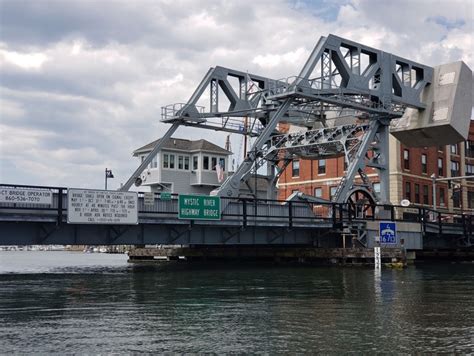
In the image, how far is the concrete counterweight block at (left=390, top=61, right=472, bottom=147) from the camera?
177ft

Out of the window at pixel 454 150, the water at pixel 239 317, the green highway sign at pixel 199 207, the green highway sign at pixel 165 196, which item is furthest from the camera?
the window at pixel 454 150

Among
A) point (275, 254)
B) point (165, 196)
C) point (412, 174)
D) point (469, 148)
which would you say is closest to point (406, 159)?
point (412, 174)

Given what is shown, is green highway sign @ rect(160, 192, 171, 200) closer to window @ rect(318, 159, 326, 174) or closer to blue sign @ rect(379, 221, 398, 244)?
blue sign @ rect(379, 221, 398, 244)

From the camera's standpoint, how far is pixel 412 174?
243ft

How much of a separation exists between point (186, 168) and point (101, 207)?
40.7 meters

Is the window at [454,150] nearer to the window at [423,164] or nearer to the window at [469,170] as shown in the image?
the window at [469,170]

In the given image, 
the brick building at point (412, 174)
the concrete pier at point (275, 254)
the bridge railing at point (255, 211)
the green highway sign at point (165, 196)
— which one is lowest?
the concrete pier at point (275, 254)

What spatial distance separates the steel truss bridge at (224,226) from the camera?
34.2 meters

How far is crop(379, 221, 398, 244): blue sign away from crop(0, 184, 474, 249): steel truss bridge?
206cm

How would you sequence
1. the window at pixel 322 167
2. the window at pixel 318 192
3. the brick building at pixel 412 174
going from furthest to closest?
the window at pixel 322 167 < the window at pixel 318 192 < the brick building at pixel 412 174

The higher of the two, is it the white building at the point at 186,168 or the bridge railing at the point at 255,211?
the white building at the point at 186,168

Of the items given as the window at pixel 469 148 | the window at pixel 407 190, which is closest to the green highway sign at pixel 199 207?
the window at pixel 407 190

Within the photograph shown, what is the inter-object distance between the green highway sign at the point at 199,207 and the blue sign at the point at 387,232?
1197 centimetres

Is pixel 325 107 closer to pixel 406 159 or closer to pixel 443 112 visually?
pixel 443 112
